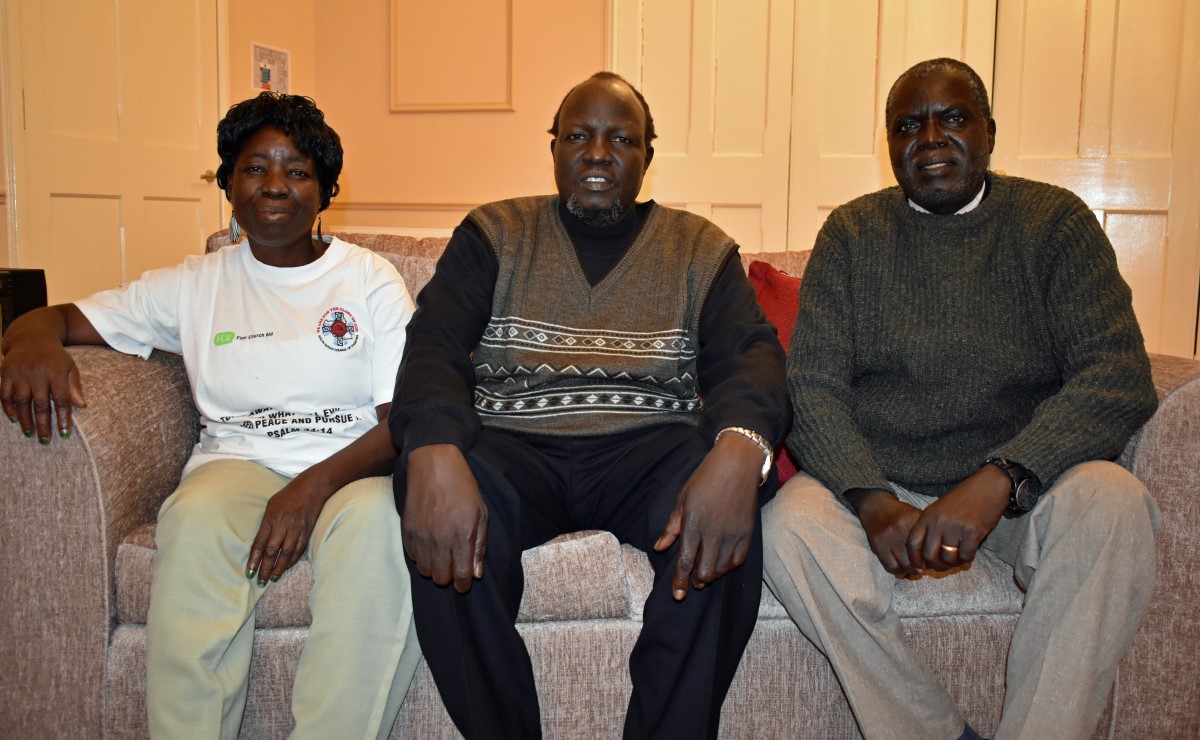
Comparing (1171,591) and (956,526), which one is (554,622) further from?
(1171,591)

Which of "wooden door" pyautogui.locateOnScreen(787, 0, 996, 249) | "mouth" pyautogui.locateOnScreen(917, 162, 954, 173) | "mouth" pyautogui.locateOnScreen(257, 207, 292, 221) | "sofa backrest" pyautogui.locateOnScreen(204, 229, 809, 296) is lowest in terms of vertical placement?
"sofa backrest" pyautogui.locateOnScreen(204, 229, 809, 296)

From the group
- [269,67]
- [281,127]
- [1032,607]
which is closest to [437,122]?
[269,67]

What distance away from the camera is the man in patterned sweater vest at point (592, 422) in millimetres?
1343

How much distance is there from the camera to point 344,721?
51.5 inches

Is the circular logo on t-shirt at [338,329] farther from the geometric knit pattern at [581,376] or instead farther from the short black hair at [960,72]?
the short black hair at [960,72]

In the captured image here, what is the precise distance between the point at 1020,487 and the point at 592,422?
2.29ft

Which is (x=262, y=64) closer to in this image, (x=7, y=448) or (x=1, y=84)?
(x=1, y=84)

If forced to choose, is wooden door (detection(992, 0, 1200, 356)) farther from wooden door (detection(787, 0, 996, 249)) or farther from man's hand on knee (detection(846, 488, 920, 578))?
man's hand on knee (detection(846, 488, 920, 578))

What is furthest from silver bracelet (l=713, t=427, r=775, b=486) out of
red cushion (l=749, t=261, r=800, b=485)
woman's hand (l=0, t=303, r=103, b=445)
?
woman's hand (l=0, t=303, r=103, b=445)

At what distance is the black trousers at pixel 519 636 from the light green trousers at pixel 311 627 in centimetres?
5

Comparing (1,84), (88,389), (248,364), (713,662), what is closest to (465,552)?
(713,662)

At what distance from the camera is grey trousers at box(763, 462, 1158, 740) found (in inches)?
52.1

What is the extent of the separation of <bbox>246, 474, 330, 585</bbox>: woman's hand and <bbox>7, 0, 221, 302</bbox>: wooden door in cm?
219

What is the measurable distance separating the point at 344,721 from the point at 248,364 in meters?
0.67
